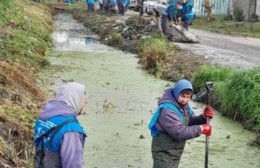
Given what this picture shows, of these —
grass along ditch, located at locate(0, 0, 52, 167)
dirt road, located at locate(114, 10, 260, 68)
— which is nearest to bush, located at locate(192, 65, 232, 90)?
dirt road, located at locate(114, 10, 260, 68)

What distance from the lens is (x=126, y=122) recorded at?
36.0ft

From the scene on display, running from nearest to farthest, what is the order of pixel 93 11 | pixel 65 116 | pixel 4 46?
pixel 65 116
pixel 4 46
pixel 93 11

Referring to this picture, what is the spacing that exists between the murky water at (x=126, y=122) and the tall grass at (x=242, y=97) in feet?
0.72

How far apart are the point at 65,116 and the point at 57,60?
14.8 metres

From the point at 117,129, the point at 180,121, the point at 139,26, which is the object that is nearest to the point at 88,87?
the point at 117,129

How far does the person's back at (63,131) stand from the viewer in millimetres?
4258

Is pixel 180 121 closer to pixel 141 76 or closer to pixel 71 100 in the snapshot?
pixel 71 100

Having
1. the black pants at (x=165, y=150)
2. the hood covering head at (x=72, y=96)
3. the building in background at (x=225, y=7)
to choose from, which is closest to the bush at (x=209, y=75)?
the black pants at (x=165, y=150)

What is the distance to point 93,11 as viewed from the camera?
4325cm

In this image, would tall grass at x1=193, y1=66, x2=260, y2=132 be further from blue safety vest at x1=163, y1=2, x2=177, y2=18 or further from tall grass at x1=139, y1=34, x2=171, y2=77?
blue safety vest at x1=163, y1=2, x2=177, y2=18

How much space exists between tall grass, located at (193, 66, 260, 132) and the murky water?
22 centimetres

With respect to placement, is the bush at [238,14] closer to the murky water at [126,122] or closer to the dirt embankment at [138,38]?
the dirt embankment at [138,38]

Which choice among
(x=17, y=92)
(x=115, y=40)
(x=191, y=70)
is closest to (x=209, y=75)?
(x=191, y=70)

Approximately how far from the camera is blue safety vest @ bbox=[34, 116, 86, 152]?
14.1 feet
